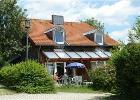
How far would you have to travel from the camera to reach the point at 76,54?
49.9 meters

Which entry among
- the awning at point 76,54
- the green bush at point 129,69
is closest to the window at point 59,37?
the awning at point 76,54

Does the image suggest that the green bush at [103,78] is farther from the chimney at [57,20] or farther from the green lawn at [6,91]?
the chimney at [57,20]

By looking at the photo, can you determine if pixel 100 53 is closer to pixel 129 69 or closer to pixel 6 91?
pixel 6 91

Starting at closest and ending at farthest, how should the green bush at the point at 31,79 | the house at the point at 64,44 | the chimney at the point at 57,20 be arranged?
the green bush at the point at 31,79
the house at the point at 64,44
the chimney at the point at 57,20

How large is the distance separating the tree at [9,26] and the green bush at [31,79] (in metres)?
13.6

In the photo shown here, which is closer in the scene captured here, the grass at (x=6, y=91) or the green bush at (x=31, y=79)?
the grass at (x=6, y=91)

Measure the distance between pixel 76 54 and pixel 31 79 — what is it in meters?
19.9

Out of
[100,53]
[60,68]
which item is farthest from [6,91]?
[100,53]

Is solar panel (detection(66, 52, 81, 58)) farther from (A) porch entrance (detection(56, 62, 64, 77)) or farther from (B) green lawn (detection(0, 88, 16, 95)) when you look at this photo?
(B) green lawn (detection(0, 88, 16, 95))

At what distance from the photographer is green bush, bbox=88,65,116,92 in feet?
110

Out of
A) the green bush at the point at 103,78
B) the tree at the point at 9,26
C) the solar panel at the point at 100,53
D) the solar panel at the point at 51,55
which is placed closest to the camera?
the green bush at the point at 103,78

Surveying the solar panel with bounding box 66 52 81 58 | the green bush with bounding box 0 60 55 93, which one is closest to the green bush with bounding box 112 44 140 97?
the green bush with bounding box 0 60 55 93

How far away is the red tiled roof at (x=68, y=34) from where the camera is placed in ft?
160

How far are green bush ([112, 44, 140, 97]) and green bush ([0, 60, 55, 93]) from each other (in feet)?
22.3
